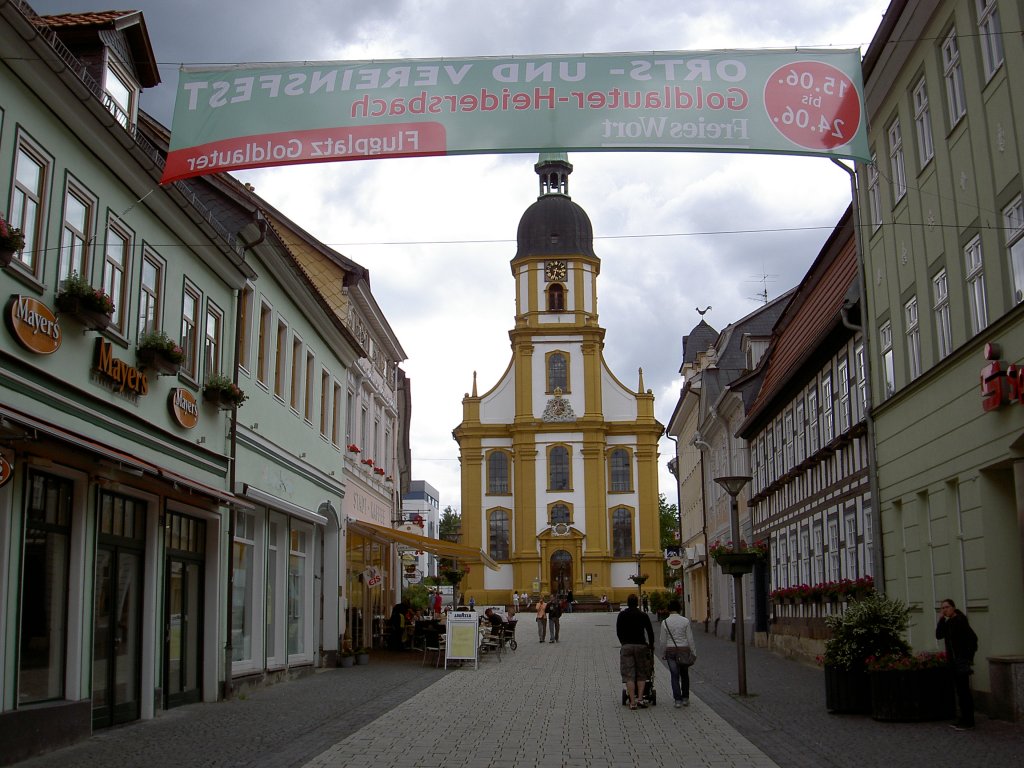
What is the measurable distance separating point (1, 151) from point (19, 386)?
6.73 ft

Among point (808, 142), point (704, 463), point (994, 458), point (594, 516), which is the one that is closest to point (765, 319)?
point (704, 463)

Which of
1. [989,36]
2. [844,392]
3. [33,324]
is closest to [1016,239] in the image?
[989,36]

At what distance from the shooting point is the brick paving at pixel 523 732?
11.2 meters

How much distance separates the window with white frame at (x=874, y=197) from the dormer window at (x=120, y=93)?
1069cm

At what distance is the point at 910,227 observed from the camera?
1694cm

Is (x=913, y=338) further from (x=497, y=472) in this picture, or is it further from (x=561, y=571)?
(x=497, y=472)

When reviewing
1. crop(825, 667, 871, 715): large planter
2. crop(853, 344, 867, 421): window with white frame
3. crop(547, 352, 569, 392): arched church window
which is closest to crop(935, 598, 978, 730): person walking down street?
crop(825, 667, 871, 715): large planter

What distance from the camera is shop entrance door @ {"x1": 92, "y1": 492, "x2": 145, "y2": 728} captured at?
13.3 m

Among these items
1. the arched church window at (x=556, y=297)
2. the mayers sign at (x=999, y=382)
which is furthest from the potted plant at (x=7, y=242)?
the arched church window at (x=556, y=297)

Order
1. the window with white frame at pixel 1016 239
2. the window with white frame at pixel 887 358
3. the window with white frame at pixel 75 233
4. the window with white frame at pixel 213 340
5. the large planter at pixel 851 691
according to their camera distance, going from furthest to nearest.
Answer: the window with white frame at pixel 887 358 < the window with white frame at pixel 213 340 < the large planter at pixel 851 691 < the window with white frame at pixel 1016 239 < the window with white frame at pixel 75 233

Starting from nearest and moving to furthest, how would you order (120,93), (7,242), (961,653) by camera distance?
(7,242) → (961,653) → (120,93)

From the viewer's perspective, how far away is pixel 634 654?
1658 centimetres

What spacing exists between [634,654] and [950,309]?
239 inches

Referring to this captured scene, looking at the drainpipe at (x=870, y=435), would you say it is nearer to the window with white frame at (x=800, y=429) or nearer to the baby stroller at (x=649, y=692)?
the baby stroller at (x=649, y=692)
